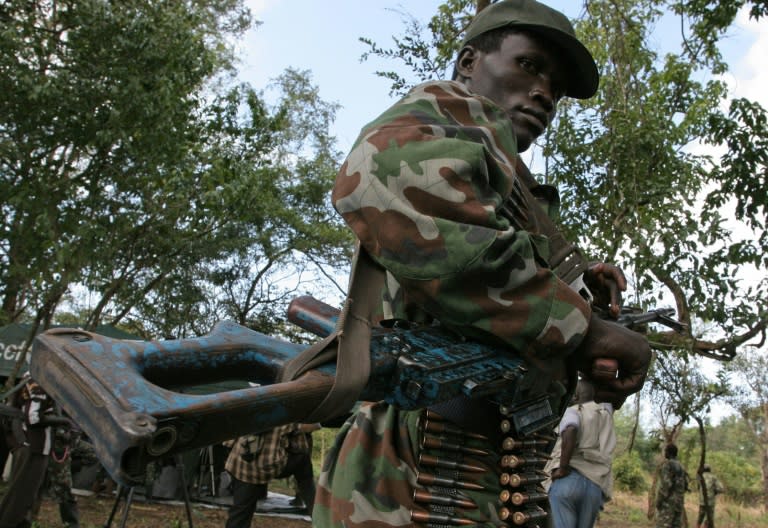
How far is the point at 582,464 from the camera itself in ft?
25.1

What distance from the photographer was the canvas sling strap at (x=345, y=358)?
62.1 inches

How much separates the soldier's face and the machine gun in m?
0.76

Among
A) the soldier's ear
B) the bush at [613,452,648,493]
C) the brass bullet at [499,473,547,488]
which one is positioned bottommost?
the brass bullet at [499,473,547,488]

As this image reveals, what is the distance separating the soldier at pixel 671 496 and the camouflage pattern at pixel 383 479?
11598 millimetres

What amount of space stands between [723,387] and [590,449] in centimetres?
486

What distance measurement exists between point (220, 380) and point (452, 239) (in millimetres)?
614

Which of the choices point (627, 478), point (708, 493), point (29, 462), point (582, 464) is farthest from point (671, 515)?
point (627, 478)

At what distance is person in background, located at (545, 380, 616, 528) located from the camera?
7461mm

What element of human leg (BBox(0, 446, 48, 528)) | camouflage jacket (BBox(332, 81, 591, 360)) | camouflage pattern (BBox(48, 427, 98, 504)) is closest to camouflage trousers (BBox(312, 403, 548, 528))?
camouflage jacket (BBox(332, 81, 591, 360))

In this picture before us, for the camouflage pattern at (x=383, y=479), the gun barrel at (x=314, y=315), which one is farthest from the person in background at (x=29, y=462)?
the camouflage pattern at (x=383, y=479)

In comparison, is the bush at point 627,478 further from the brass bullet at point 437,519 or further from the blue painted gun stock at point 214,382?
the blue painted gun stock at point 214,382

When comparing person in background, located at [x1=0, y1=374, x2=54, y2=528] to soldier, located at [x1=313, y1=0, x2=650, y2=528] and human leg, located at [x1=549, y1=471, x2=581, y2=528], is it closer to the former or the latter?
human leg, located at [x1=549, y1=471, x2=581, y2=528]

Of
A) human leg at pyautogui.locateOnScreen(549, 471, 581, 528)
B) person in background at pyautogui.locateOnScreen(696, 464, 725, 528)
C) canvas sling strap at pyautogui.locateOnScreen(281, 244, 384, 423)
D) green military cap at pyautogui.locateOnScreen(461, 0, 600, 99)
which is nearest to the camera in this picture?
canvas sling strap at pyautogui.locateOnScreen(281, 244, 384, 423)

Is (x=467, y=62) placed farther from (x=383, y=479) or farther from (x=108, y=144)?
(x=108, y=144)
